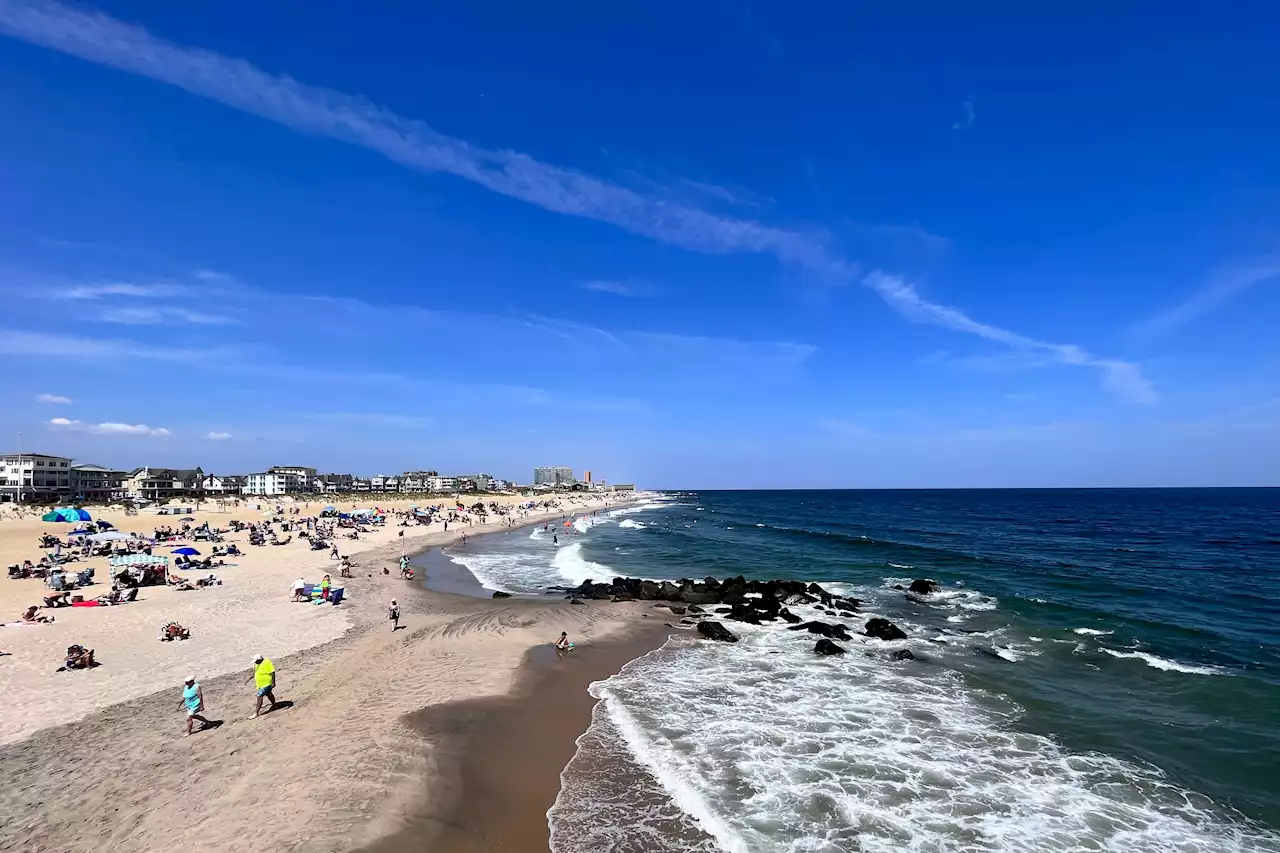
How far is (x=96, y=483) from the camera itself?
110 meters

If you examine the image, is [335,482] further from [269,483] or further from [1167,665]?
[1167,665]

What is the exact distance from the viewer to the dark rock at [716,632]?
22844 mm

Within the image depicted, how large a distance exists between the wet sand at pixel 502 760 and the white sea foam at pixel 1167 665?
18.4 m

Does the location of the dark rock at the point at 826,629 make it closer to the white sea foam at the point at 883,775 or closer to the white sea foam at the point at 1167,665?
the white sea foam at the point at 883,775

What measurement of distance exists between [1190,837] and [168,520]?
265 ft

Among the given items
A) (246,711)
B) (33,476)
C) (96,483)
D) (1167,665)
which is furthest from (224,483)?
(1167,665)

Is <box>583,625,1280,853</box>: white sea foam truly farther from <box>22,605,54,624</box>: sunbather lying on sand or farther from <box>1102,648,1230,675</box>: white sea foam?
<box>22,605,54,624</box>: sunbather lying on sand

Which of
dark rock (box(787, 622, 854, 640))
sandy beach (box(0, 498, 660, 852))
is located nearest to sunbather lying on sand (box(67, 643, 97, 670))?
sandy beach (box(0, 498, 660, 852))

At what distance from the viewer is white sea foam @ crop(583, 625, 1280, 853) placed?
10.1 m

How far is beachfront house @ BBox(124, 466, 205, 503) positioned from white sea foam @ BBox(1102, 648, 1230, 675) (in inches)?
5084

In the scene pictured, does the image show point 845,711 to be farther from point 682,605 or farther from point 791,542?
point 791,542

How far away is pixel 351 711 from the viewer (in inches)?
563

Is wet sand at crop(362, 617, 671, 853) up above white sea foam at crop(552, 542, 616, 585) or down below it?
above

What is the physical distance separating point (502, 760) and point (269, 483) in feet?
506
